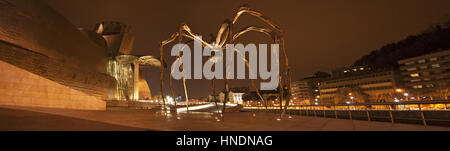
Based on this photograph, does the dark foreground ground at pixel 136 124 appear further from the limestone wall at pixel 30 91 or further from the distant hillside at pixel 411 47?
the distant hillside at pixel 411 47

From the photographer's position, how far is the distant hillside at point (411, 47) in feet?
256

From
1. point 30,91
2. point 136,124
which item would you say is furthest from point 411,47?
point 30,91

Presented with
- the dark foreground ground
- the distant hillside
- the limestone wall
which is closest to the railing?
the dark foreground ground

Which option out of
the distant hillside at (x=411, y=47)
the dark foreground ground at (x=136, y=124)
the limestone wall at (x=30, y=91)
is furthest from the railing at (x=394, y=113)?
the distant hillside at (x=411, y=47)

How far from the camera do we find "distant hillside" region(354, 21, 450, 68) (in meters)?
78.1

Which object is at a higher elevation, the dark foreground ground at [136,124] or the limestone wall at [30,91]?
the limestone wall at [30,91]

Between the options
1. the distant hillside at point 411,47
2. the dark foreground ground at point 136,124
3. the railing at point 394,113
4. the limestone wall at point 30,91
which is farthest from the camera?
the distant hillside at point 411,47

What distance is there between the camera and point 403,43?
99.1 metres

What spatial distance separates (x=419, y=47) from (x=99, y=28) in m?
117

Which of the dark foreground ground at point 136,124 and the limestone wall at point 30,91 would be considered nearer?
the dark foreground ground at point 136,124

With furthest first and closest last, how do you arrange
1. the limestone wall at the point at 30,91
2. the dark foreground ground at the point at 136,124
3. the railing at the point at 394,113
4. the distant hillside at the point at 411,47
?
the distant hillside at the point at 411,47 → the railing at the point at 394,113 → the limestone wall at the point at 30,91 → the dark foreground ground at the point at 136,124
